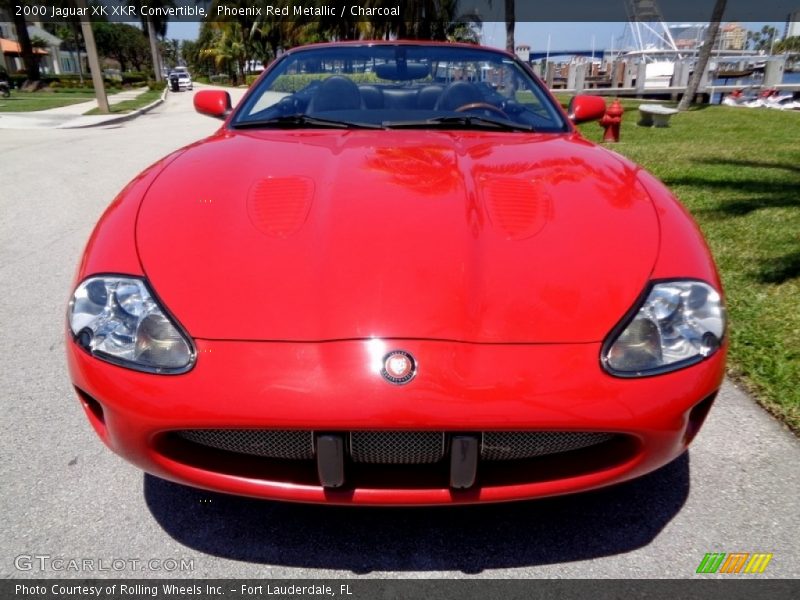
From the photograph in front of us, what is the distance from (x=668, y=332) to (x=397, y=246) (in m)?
0.73

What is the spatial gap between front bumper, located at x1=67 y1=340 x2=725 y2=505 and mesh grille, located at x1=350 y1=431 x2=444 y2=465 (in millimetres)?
38

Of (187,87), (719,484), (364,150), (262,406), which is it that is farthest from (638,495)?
(187,87)

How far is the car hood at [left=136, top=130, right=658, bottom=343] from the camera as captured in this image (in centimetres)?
149

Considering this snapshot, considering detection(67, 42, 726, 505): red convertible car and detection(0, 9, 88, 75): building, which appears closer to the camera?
detection(67, 42, 726, 505): red convertible car

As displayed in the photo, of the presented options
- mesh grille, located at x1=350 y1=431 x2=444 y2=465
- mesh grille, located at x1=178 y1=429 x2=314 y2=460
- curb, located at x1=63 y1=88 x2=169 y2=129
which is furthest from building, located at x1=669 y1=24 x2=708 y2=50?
mesh grille, located at x1=178 y1=429 x2=314 y2=460

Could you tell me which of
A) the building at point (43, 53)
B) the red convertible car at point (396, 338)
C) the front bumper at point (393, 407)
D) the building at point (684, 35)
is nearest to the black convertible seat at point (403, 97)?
the red convertible car at point (396, 338)

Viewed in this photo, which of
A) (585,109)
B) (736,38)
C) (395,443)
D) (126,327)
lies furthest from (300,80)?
(736,38)

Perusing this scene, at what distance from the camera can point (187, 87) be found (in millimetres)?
44375

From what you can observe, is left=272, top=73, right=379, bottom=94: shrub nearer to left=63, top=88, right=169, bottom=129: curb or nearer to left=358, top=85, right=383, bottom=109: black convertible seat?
left=358, top=85, right=383, bottom=109: black convertible seat

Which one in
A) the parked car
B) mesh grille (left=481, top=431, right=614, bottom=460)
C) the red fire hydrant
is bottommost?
the parked car

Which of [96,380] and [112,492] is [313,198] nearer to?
[96,380]

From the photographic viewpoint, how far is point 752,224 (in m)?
4.64

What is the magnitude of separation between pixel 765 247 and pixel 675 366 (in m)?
3.20
